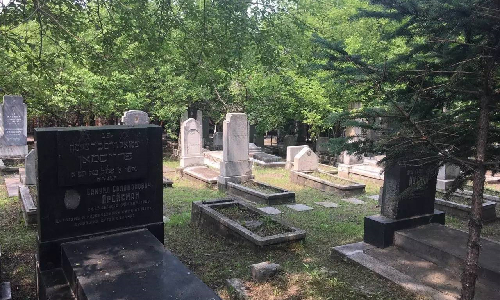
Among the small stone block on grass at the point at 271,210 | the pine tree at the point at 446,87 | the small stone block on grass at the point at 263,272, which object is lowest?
the small stone block on grass at the point at 271,210

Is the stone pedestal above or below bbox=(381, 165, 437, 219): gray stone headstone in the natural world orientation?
below

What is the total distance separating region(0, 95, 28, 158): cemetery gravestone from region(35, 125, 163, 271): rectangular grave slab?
48.8 ft

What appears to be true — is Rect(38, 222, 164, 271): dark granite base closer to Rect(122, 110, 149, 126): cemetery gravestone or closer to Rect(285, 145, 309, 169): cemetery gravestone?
Rect(122, 110, 149, 126): cemetery gravestone

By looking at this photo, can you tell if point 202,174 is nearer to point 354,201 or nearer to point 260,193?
point 260,193

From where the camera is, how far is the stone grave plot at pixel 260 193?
10836mm

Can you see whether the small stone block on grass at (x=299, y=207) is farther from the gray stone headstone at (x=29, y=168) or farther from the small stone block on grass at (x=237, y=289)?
the gray stone headstone at (x=29, y=168)

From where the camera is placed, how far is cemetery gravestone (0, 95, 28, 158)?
1741cm

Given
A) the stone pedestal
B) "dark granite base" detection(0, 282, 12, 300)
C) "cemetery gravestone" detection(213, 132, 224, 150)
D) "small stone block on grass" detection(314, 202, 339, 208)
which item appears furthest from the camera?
"cemetery gravestone" detection(213, 132, 224, 150)

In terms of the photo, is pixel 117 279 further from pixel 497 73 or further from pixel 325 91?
pixel 325 91

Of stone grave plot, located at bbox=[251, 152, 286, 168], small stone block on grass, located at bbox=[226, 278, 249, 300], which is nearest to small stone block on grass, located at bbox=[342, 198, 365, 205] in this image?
stone grave plot, located at bbox=[251, 152, 286, 168]

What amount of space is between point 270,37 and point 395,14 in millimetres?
3131

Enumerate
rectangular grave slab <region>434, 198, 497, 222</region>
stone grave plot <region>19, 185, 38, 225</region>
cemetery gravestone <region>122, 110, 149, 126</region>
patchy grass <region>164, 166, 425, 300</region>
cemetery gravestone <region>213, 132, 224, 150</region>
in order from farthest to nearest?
cemetery gravestone <region>213, 132, 224, 150</region>
cemetery gravestone <region>122, 110, 149, 126</region>
rectangular grave slab <region>434, 198, 497, 222</region>
stone grave plot <region>19, 185, 38, 225</region>
patchy grass <region>164, 166, 425, 300</region>

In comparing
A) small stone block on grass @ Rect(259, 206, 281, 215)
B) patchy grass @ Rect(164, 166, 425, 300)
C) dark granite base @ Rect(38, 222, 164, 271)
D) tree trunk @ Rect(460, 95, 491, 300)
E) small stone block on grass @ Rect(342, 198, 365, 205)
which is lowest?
small stone block on grass @ Rect(259, 206, 281, 215)

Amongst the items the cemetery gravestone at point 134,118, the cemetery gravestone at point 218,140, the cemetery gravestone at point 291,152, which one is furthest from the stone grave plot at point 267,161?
the cemetery gravestone at point 134,118
